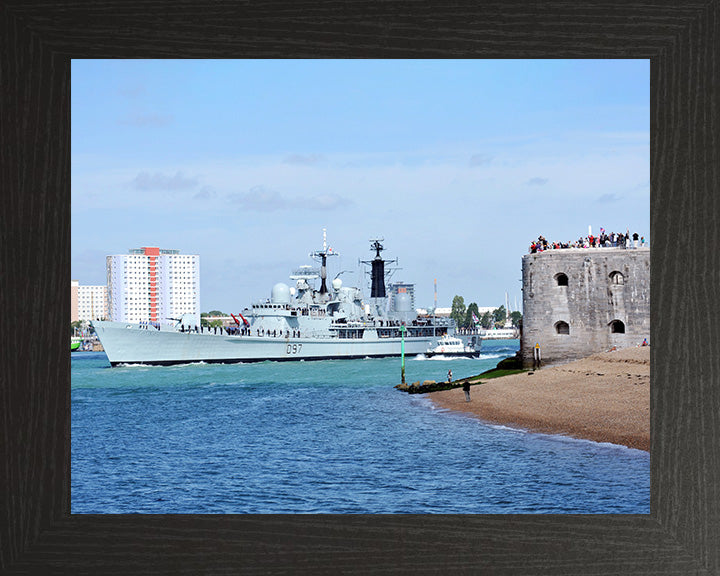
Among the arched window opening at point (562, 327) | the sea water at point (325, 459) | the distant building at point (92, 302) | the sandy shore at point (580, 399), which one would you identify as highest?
the distant building at point (92, 302)

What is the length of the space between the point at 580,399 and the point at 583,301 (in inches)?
120

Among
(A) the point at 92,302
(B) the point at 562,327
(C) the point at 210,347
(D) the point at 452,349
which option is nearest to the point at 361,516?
(B) the point at 562,327

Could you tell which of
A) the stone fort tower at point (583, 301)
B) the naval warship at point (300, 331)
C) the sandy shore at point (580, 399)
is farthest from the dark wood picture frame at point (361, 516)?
the naval warship at point (300, 331)

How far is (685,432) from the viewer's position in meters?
3.34

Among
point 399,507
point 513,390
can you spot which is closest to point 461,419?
point 513,390

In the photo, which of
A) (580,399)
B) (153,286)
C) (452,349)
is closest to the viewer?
(580,399)

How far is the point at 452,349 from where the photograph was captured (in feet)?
118

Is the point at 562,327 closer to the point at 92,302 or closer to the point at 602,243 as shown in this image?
the point at 602,243

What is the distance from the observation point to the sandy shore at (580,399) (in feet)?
37.5

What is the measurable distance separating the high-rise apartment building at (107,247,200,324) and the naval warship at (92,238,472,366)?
0.92m

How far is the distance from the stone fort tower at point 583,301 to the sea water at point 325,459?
256 cm

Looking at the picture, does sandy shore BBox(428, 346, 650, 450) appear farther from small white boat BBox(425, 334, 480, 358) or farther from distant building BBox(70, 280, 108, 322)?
distant building BBox(70, 280, 108, 322)

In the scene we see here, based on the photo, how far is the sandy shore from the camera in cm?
1142

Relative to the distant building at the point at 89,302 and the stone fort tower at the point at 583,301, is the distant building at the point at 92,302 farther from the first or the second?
the stone fort tower at the point at 583,301
